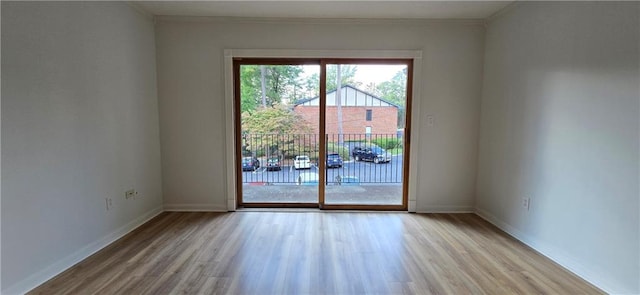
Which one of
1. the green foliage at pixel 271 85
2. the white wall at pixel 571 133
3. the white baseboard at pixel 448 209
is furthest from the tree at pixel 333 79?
the white baseboard at pixel 448 209

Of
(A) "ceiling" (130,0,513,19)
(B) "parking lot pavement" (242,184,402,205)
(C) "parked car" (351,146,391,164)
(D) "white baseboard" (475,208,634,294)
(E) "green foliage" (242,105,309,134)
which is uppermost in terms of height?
(A) "ceiling" (130,0,513,19)

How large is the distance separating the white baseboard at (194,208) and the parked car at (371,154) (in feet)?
5.90

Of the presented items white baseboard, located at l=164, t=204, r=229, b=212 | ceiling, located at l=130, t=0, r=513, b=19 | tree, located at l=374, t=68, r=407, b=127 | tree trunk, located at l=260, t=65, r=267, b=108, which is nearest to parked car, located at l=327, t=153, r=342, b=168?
tree, located at l=374, t=68, r=407, b=127

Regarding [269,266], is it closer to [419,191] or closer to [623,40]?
[419,191]

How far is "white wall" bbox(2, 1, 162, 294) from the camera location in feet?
6.05

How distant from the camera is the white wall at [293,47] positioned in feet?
11.0

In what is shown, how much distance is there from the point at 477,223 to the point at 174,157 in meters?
3.67

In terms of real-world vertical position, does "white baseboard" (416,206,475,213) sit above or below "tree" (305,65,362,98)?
below

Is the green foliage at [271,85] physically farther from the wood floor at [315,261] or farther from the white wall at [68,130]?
the wood floor at [315,261]

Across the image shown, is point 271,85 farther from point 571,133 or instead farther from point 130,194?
point 571,133

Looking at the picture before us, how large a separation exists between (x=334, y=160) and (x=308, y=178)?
0.42 meters

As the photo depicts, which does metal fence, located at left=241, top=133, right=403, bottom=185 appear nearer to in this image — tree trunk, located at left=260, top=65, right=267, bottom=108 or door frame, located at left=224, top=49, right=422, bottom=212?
door frame, located at left=224, top=49, right=422, bottom=212

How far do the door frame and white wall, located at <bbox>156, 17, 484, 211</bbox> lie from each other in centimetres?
6

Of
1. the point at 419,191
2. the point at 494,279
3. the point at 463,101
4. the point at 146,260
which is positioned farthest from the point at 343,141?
the point at 146,260
